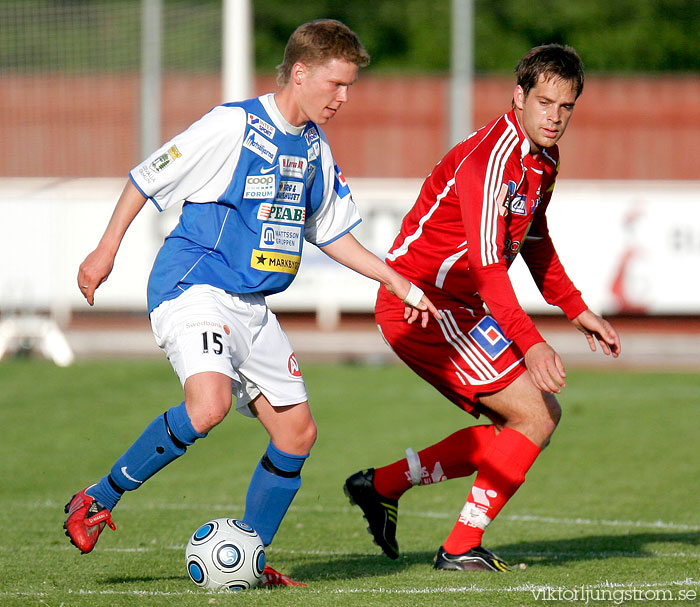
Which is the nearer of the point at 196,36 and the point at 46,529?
the point at 46,529

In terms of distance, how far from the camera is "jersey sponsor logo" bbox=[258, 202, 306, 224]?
15.1 feet

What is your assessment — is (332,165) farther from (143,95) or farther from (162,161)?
(143,95)

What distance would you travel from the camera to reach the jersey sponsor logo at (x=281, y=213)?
181 inches

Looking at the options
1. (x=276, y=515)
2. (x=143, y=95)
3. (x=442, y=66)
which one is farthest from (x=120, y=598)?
(x=442, y=66)

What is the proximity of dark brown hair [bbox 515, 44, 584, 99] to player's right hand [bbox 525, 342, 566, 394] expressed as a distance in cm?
114

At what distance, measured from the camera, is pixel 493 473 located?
5.04 metres

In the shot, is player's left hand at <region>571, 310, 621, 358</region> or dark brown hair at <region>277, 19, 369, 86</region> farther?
player's left hand at <region>571, 310, 621, 358</region>

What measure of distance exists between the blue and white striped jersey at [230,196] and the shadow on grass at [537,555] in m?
1.31

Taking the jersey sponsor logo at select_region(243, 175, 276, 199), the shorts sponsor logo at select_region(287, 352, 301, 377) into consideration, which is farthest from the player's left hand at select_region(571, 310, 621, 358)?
the jersey sponsor logo at select_region(243, 175, 276, 199)

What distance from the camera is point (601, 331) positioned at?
5.07m

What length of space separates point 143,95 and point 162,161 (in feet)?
42.8

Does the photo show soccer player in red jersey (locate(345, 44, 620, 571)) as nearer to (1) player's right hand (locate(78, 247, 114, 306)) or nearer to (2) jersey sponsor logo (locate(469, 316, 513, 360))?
(2) jersey sponsor logo (locate(469, 316, 513, 360))

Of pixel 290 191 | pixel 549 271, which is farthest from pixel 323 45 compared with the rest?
pixel 549 271

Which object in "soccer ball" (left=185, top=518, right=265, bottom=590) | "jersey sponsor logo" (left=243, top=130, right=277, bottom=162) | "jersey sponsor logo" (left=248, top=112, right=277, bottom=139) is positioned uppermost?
"jersey sponsor logo" (left=248, top=112, right=277, bottom=139)
